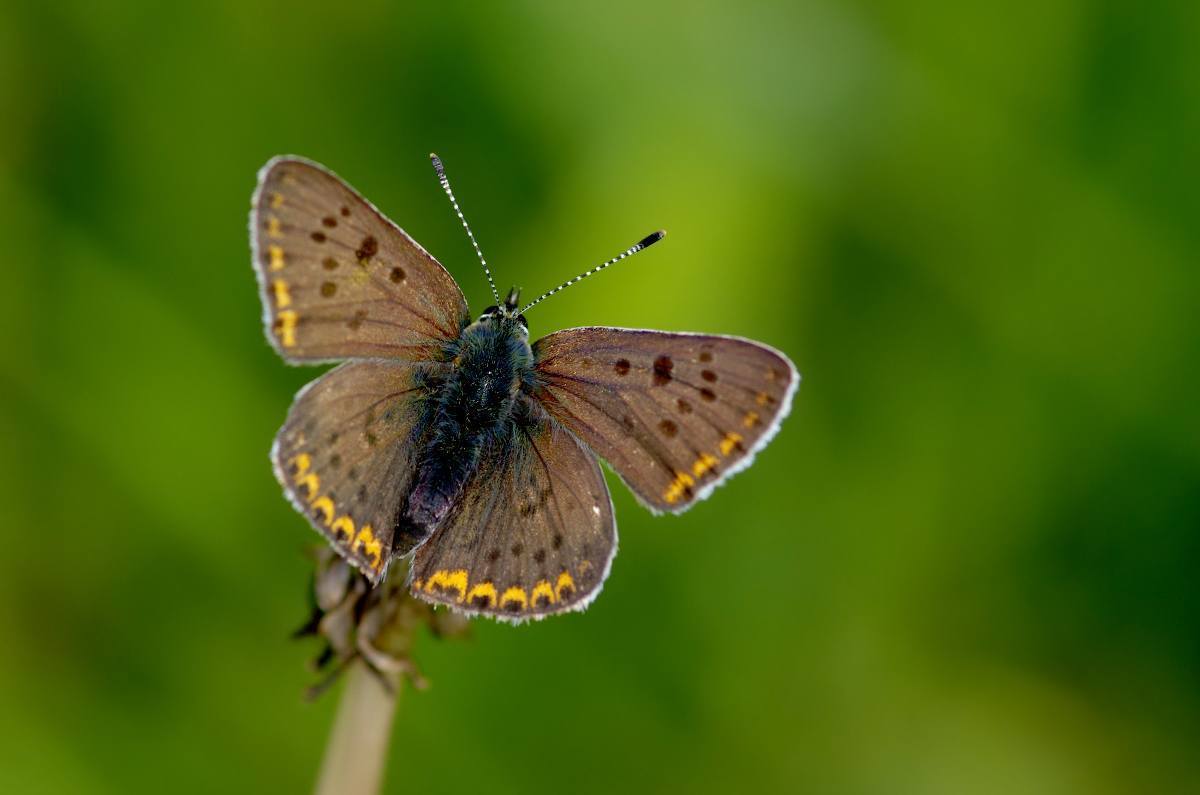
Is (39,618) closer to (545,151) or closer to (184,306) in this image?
(184,306)

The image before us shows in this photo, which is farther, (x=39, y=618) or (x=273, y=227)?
(x=39, y=618)

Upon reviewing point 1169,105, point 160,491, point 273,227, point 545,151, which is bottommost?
point 160,491

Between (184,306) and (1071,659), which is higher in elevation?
(184,306)

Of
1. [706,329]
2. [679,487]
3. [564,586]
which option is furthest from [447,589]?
[706,329]

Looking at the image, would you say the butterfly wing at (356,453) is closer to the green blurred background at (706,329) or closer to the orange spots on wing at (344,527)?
the orange spots on wing at (344,527)

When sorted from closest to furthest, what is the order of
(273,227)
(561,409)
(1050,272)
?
(273,227)
(561,409)
(1050,272)

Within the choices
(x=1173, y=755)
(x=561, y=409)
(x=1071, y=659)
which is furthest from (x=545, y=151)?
(x=1173, y=755)

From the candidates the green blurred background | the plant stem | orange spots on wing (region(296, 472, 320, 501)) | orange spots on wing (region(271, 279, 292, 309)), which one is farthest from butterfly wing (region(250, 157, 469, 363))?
the green blurred background

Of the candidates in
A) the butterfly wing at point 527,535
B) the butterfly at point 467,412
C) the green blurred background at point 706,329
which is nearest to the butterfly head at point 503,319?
the butterfly at point 467,412

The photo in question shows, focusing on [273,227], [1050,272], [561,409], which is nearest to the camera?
[273,227]
